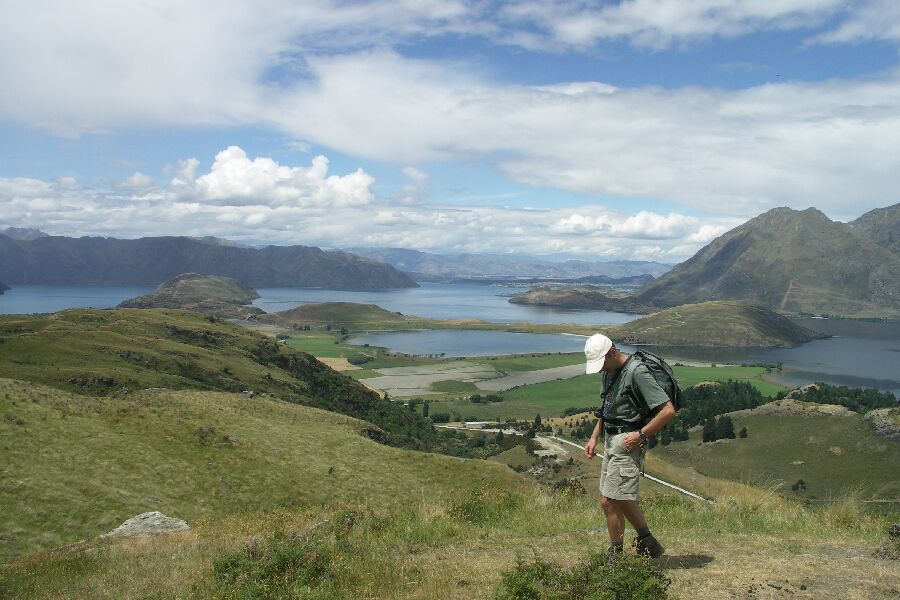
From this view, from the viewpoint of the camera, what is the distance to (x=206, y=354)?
82.1 m

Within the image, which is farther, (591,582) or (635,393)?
(635,393)

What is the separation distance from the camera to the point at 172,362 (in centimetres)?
7094

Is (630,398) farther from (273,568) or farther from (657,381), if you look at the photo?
(273,568)

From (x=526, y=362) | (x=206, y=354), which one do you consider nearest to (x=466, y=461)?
(x=206, y=354)

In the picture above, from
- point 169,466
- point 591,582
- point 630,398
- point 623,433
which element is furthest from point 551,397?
point 591,582

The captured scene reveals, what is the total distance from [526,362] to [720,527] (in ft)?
615

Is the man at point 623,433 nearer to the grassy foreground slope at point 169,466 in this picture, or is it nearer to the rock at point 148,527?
the rock at point 148,527

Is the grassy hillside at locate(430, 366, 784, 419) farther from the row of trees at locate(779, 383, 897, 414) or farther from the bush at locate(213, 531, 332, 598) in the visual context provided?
the bush at locate(213, 531, 332, 598)

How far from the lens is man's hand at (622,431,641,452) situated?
26.9ft

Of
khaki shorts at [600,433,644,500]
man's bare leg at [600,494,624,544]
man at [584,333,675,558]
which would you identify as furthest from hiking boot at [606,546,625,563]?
khaki shorts at [600,433,644,500]

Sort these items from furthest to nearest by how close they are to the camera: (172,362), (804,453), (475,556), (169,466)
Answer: (804,453) → (172,362) → (169,466) → (475,556)

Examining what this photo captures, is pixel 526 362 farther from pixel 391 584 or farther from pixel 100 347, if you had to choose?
pixel 391 584

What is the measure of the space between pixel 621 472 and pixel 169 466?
79.9 ft

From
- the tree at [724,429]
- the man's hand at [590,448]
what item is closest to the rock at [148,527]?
the man's hand at [590,448]
